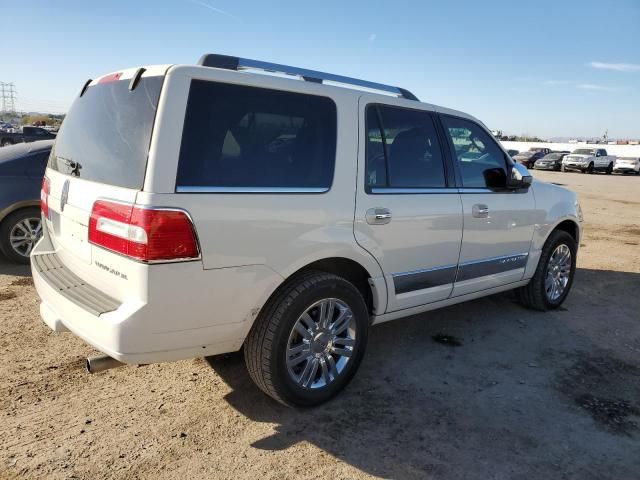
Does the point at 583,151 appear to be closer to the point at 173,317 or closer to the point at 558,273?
the point at 558,273

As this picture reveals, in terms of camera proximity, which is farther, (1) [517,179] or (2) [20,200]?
(2) [20,200]

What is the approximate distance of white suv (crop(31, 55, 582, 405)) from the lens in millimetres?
2441

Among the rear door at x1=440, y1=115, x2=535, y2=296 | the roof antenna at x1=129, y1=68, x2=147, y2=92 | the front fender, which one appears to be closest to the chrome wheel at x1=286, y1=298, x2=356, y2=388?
the rear door at x1=440, y1=115, x2=535, y2=296

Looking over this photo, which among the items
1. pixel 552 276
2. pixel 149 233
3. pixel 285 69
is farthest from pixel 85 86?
pixel 552 276

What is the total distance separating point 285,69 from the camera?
313 cm

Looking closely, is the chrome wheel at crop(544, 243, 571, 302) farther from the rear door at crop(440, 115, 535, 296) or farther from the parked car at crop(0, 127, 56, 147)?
the parked car at crop(0, 127, 56, 147)

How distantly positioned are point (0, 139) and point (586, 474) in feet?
85.7

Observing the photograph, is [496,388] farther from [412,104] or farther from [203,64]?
[203,64]

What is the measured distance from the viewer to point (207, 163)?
2.54m

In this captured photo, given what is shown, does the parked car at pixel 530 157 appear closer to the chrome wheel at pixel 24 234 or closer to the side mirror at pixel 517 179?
the side mirror at pixel 517 179

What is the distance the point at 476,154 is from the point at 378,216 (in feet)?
4.90

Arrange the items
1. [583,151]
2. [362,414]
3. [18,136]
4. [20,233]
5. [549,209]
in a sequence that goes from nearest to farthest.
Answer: [362,414]
[549,209]
[20,233]
[18,136]
[583,151]

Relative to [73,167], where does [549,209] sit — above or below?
below

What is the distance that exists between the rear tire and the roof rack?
430 centimetres
